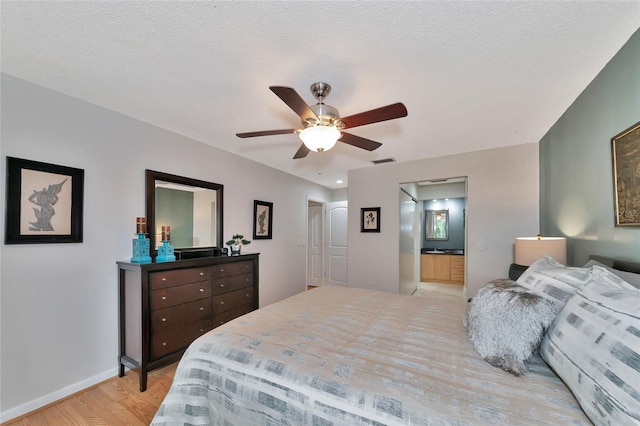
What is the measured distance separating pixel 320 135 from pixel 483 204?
9.25 ft

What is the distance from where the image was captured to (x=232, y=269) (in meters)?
3.04

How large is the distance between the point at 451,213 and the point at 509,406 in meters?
6.31

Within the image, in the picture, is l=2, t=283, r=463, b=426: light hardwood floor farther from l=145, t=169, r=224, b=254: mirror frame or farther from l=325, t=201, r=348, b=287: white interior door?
l=325, t=201, r=348, b=287: white interior door

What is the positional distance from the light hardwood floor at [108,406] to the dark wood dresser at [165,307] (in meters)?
0.12

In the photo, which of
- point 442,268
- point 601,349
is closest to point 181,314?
point 601,349

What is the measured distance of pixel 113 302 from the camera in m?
2.36

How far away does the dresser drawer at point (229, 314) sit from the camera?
2.83m

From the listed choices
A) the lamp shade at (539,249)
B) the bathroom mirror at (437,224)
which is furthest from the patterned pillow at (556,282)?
the bathroom mirror at (437,224)

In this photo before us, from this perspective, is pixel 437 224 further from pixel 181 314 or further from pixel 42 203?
pixel 42 203

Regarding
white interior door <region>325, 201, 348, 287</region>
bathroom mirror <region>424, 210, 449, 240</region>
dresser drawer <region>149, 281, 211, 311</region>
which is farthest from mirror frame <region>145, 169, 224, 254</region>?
bathroom mirror <region>424, 210, 449, 240</region>

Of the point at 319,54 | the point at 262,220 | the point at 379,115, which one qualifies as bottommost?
the point at 262,220

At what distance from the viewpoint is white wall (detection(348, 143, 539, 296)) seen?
3225 millimetres

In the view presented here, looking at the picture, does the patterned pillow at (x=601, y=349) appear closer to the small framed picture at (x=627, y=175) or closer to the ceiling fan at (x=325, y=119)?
the small framed picture at (x=627, y=175)

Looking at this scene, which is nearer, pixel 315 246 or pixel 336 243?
pixel 336 243
